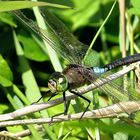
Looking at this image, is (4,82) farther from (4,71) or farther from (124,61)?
(124,61)

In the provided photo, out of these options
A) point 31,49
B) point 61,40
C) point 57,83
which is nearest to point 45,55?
point 31,49

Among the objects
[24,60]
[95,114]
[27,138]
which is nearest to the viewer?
[95,114]

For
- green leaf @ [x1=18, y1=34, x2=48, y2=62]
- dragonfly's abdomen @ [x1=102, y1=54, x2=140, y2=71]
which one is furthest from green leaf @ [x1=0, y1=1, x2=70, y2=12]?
green leaf @ [x1=18, y1=34, x2=48, y2=62]

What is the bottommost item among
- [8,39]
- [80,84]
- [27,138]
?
[27,138]

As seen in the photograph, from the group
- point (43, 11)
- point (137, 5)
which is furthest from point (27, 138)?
point (137, 5)

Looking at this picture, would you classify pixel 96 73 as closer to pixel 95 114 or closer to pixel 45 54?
pixel 95 114

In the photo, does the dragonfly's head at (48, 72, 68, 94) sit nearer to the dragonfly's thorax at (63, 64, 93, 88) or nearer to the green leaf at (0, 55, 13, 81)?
the dragonfly's thorax at (63, 64, 93, 88)

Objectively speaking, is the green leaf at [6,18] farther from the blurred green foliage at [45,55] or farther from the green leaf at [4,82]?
the green leaf at [4,82]
